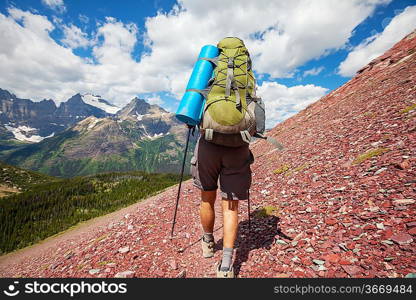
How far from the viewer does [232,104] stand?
5203 mm

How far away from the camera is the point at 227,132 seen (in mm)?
5043

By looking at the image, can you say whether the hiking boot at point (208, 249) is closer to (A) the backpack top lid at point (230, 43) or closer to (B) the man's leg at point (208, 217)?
(B) the man's leg at point (208, 217)

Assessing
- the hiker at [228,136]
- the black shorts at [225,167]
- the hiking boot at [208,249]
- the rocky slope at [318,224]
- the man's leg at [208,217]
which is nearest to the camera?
the rocky slope at [318,224]

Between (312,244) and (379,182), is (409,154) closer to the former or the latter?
(379,182)

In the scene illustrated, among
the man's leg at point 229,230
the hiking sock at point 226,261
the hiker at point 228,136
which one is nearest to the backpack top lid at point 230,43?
the hiker at point 228,136

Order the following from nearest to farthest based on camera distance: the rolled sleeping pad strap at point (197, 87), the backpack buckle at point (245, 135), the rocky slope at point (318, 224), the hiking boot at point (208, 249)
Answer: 1. the rocky slope at point (318, 224)
2. the backpack buckle at point (245, 135)
3. the rolled sleeping pad strap at point (197, 87)
4. the hiking boot at point (208, 249)

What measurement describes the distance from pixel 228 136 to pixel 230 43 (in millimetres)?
3027

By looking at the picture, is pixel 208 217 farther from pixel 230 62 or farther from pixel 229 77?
pixel 230 62

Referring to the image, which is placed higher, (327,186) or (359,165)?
(359,165)

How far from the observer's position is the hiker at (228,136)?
5141 millimetres

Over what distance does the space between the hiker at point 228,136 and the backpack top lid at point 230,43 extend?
0.03 metres

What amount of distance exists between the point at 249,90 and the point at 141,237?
6644 mm

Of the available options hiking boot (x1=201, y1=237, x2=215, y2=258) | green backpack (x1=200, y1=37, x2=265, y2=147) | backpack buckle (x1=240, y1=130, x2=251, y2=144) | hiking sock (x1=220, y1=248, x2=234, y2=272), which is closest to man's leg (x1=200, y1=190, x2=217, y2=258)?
hiking boot (x1=201, y1=237, x2=215, y2=258)

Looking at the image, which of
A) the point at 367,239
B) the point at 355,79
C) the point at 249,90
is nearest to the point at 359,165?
the point at 367,239
